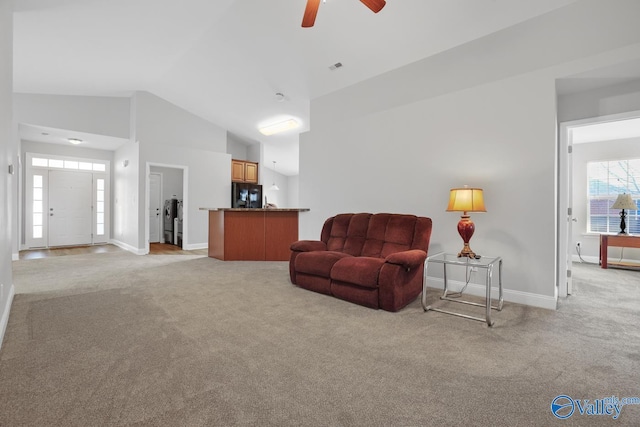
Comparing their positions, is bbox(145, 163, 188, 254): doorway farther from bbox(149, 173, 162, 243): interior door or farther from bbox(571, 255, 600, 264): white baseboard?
bbox(571, 255, 600, 264): white baseboard

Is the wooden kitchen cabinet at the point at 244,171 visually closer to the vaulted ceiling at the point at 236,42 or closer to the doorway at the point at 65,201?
the vaulted ceiling at the point at 236,42

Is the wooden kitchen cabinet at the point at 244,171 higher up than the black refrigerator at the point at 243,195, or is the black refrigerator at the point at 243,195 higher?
the wooden kitchen cabinet at the point at 244,171

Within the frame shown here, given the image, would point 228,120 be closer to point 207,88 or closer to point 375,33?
point 207,88

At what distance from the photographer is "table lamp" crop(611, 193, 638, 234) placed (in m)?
5.09

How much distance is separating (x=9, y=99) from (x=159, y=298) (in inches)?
92.5

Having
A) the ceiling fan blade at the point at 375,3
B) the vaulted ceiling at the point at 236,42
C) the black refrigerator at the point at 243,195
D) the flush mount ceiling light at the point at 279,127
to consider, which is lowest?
the black refrigerator at the point at 243,195

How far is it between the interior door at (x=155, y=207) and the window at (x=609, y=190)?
10085 mm

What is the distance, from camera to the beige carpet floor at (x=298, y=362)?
4.68 feet

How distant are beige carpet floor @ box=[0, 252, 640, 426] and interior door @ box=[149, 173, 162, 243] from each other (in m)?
5.47

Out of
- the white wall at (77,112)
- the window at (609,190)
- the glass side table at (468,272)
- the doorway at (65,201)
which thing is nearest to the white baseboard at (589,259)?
the window at (609,190)

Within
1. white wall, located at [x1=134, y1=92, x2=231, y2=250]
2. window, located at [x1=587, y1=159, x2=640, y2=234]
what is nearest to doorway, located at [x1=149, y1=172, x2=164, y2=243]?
white wall, located at [x1=134, y1=92, x2=231, y2=250]

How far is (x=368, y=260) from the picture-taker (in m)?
3.07

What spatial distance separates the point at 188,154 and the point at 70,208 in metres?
3.44

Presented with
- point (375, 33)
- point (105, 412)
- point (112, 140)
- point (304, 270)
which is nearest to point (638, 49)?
point (375, 33)
